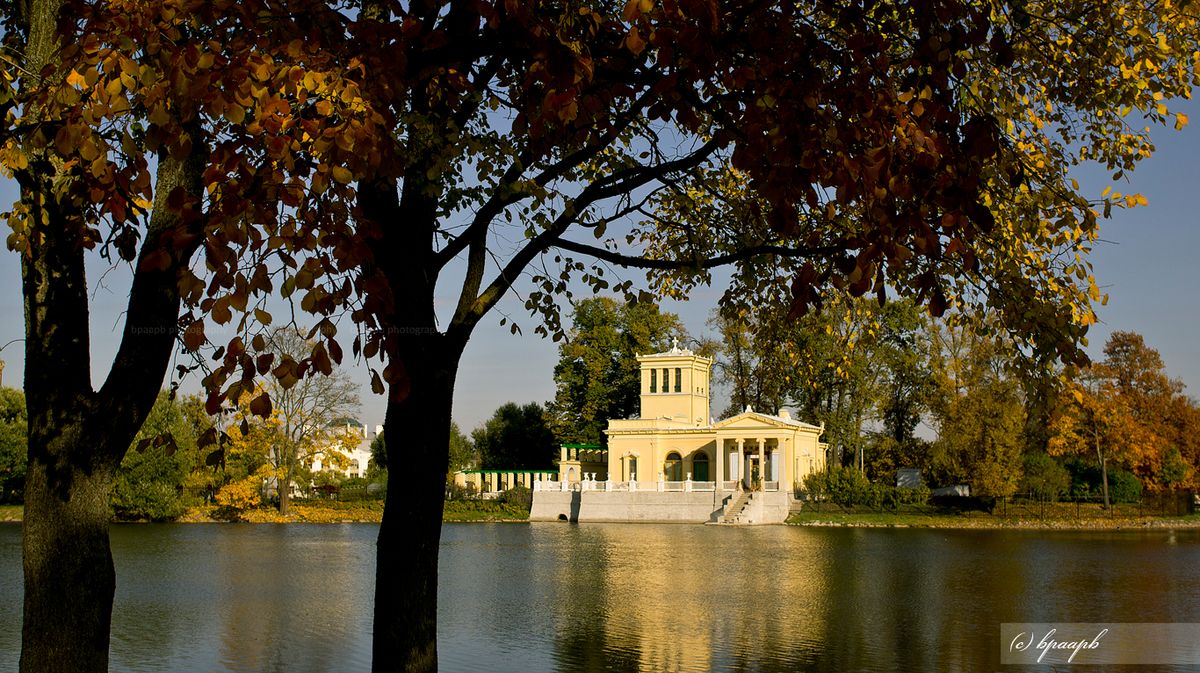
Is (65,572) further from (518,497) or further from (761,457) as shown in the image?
(518,497)

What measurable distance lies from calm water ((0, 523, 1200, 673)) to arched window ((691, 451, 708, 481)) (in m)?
21.8

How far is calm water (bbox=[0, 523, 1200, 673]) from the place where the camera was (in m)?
13.0

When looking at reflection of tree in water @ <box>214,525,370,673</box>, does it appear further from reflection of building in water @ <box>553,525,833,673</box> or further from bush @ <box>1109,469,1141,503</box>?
bush @ <box>1109,469,1141,503</box>

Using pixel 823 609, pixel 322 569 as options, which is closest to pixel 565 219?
pixel 823 609

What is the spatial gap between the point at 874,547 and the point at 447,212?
26.5 metres

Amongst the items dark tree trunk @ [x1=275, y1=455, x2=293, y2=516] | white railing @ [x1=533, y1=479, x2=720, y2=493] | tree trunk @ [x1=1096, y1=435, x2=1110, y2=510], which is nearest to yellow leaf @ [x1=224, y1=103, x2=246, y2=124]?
dark tree trunk @ [x1=275, y1=455, x2=293, y2=516]

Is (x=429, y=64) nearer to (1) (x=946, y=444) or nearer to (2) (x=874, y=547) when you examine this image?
(2) (x=874, y=547)

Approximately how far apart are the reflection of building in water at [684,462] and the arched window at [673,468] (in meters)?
0.05

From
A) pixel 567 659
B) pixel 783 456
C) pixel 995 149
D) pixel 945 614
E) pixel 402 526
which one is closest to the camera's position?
pixel 995 149

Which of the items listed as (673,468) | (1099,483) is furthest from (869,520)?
(1099,483)

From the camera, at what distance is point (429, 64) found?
17.6 feet

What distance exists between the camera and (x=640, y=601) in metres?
18.3

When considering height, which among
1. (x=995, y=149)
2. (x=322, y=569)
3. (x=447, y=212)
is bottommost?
(x=322, y=569)

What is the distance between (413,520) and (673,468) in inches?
2016
